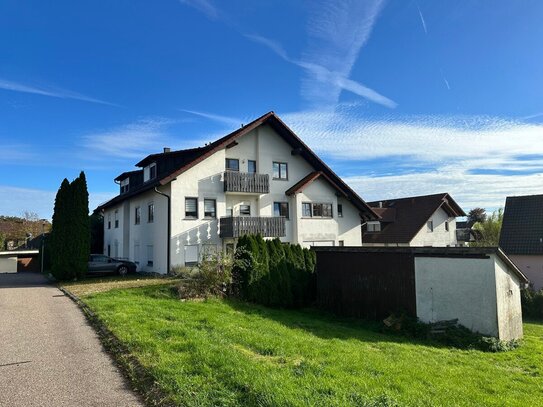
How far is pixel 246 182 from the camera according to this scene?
984 inches

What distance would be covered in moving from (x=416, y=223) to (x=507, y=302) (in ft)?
89.8

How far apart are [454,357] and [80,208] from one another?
1878 cm

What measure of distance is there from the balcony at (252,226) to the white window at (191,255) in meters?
1.87

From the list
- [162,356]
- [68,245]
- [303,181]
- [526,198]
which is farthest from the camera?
[526,198]

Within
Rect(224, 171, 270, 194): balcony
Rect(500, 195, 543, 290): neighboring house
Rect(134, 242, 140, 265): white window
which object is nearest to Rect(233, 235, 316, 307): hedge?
Rect(224, 171, 270, 194): balcony

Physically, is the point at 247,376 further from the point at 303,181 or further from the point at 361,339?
the point at 303,181

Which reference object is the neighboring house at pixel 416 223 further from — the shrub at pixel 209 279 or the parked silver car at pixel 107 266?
the shrub at pixel 209 279

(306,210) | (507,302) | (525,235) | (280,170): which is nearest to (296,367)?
(507,302)

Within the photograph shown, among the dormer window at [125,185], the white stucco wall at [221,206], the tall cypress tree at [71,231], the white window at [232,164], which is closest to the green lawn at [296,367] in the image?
the tall cypress tree at [71,231]

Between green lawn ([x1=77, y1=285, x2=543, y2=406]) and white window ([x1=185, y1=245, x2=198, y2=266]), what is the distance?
1067 centimetres

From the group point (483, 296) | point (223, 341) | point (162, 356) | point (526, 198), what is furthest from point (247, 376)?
point (526, 198)

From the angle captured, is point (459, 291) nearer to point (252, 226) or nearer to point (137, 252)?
point (252, 226)

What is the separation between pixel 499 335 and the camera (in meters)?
12.7

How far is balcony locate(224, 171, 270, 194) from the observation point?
24.3 m
